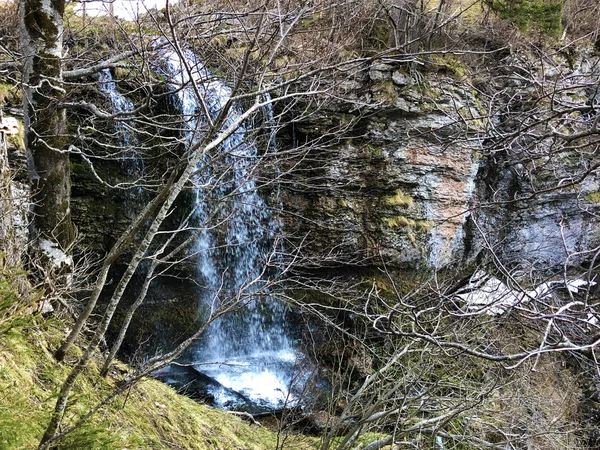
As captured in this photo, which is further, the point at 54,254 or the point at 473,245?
the point at 473,245

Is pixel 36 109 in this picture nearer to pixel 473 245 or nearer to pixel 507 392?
pixel 507 392

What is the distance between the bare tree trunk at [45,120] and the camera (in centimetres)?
340

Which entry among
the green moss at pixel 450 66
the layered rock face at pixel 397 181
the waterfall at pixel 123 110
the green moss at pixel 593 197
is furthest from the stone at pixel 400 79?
the waterfall at pixel 123 110

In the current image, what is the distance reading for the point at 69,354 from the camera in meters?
2.85

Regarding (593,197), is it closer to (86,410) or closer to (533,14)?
(533,14)

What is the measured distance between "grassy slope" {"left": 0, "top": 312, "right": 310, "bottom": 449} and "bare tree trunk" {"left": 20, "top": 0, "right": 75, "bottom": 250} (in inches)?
42.3

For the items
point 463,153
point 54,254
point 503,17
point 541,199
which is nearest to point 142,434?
point 54,254

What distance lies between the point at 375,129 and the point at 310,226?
8.30ft

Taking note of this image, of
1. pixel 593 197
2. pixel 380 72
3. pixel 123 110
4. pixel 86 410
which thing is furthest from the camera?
pixel 593 197

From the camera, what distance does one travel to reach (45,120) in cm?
351

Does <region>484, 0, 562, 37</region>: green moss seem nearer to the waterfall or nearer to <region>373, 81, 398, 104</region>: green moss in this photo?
<region>373, 81, 398, 104</region>: green moss

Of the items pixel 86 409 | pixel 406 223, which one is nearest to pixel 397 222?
pixel 406 223

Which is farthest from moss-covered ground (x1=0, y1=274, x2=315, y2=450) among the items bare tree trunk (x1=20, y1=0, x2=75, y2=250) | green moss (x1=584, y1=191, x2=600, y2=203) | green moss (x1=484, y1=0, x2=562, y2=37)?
green moss (x1=484, y1=0, x2=562, y2=37)

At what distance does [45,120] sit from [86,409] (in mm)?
2423
